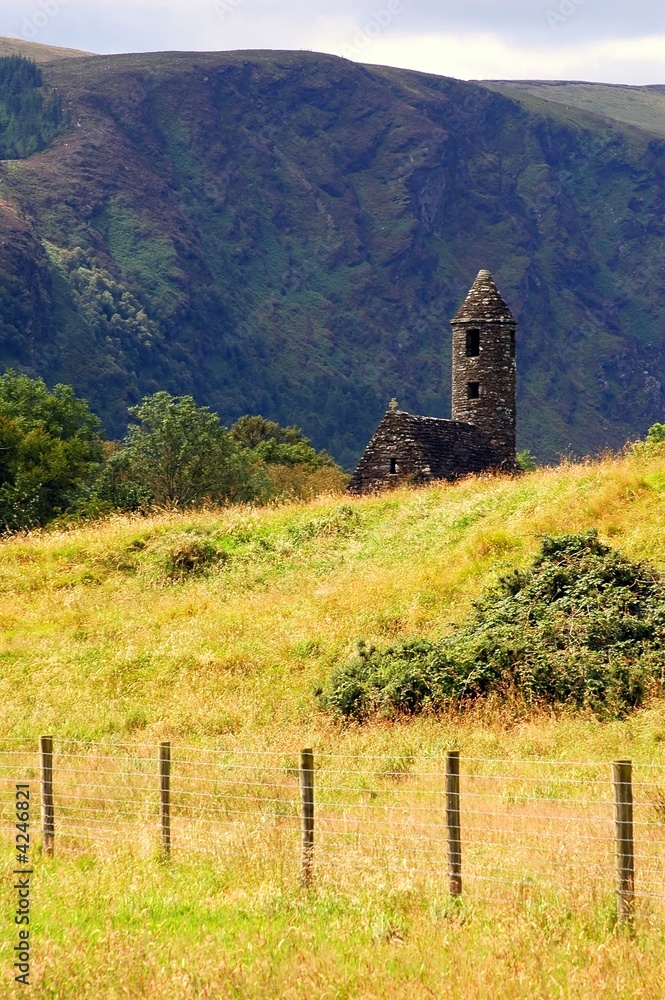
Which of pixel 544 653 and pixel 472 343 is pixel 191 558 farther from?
pixel 472 343

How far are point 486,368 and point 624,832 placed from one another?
41.6 m

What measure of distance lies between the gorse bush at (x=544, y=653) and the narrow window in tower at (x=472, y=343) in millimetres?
29397

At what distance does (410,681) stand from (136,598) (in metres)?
10.7

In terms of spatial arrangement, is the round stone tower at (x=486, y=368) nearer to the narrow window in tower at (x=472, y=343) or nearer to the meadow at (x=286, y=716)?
the narrow window in tower at (x=472, y=343)

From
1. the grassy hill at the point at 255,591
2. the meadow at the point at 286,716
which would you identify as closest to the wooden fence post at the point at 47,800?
the meadow at the point at 286,716

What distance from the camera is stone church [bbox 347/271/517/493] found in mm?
42219

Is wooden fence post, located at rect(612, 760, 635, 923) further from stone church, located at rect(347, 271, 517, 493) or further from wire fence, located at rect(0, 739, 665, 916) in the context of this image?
stone church, located at rect(347, 271, 517, 493)

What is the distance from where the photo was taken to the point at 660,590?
Answer: 21266mm

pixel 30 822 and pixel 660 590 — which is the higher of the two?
pixel 660 590

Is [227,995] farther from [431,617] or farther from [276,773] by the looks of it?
[431,617]

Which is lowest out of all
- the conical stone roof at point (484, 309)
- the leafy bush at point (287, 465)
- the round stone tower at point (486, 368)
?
the leafy bush at point (287, 465)

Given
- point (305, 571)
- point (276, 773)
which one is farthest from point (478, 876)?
point (305, 571)

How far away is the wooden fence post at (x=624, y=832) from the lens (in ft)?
33.1

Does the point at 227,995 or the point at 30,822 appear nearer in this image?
the point at 227,995
